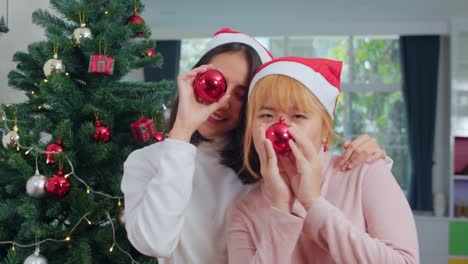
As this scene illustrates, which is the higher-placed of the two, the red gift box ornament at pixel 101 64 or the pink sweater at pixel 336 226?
the red gift box ornament at pixel 101 64

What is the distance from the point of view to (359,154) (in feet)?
3.46

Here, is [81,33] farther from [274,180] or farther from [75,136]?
[274,180]

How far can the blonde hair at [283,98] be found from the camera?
976mm

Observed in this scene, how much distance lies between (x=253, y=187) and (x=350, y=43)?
4.86 m

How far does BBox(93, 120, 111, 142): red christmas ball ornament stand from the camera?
59.2 inches

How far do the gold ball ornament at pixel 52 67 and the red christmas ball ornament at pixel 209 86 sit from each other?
2.16ft

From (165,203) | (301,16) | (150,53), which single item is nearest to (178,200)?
(165,203)

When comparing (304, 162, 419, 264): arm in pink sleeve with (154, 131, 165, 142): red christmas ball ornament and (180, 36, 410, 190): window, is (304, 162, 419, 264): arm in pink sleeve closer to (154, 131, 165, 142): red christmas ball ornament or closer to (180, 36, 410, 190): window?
(154, 131, 165, 142): red christmas ball ornament

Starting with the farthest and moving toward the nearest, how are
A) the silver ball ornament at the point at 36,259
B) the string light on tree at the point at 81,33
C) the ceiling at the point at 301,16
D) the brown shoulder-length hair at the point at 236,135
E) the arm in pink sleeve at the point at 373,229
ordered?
the ceiling at the point at 301,16, the string light on tree at the point at 81,33, the silver ball ornament at the point at 36,259, the brown shoulder-length hair at the point at 236,135, the arm in pink sleeve at the point at 373,229

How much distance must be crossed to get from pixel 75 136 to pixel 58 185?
174 millimetres

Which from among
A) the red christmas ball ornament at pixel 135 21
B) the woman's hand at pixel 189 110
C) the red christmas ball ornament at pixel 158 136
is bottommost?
the red christmas ball ornament at pixel 158 136

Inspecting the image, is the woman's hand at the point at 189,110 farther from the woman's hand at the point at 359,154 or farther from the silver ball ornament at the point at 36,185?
the silver ball ornament at the point at 36,185

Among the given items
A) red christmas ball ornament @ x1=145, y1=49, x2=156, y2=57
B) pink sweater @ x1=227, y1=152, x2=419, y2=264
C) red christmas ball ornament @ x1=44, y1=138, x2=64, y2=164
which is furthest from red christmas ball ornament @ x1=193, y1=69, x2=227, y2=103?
red christmas ball ornament @ x1=145, y1=49, x2=156, y2=57

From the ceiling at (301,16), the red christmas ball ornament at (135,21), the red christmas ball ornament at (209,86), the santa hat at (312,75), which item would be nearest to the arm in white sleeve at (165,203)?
the red christmas ball ornament at (209,86)
